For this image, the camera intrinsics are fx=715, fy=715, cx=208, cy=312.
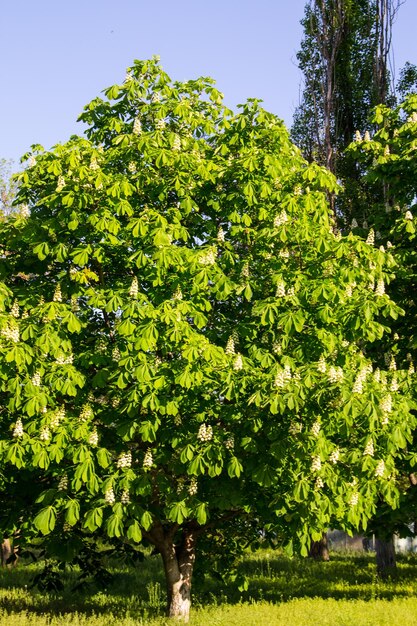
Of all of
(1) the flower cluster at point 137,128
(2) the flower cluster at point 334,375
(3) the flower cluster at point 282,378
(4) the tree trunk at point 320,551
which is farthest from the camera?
(4) the tree trunk at point 320,551

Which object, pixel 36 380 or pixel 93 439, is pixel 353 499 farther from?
pixel 36 380

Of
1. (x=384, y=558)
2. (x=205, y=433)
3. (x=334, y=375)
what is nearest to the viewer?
(x=334, y=375)

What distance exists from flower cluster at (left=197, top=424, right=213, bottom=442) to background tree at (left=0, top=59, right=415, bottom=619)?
0.06 meters

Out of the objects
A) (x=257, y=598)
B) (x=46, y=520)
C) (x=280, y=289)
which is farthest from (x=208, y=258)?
(x=257, y=598)

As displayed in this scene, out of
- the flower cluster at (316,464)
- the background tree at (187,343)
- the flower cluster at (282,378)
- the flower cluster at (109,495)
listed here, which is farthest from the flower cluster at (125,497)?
the flower cluster at (282,378)

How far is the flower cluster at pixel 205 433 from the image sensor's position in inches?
427

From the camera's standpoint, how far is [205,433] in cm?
1091

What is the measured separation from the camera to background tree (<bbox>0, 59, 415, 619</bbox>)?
10586 millimetres

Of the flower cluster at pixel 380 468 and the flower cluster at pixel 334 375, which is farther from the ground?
the flower cluster at pixel 334 375

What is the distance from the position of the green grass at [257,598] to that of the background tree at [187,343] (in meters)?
1.95

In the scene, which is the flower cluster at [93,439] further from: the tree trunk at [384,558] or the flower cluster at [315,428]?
the tree trunk at [384,558]

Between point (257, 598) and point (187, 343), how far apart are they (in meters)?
9.60

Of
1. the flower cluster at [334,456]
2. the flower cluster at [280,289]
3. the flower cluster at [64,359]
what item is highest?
the flower cluster at [280,289]

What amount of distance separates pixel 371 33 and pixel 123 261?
20.6 metres
